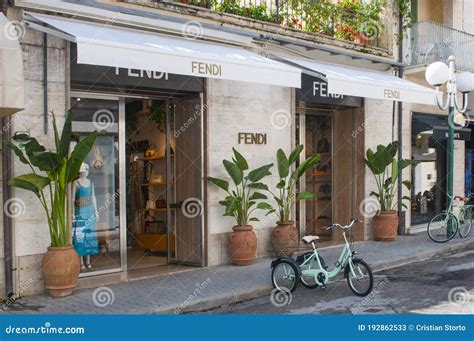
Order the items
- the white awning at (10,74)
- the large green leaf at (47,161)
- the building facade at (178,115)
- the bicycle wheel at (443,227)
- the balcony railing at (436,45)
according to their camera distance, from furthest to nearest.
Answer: the balcony railing at (436,45), the bicycle wheel at (443,227), the building facade at (178,115), the large green leaf at (47,161), the white awning at (10,74)

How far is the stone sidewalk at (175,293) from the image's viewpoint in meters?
7.32

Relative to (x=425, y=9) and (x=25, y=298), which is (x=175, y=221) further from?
(x=425, y=9)

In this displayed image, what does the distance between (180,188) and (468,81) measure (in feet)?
26.0

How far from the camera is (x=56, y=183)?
25.5 feet

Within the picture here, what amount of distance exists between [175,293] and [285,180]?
410 centimetres

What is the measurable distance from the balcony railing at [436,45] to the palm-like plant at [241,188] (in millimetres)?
6957

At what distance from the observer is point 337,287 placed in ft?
28.3

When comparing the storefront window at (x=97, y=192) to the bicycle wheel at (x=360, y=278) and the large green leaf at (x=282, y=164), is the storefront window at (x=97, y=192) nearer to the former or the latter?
the large green leaf at (x=282, y=164)

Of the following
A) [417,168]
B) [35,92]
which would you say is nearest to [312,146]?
[417,168]

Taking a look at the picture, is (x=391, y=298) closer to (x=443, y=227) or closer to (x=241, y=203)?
(x=241, y=203)

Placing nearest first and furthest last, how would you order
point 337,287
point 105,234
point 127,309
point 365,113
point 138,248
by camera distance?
1. point 127,309
2. point 337,287
3. point 105,234
4. point 138,248
5. point 365,113

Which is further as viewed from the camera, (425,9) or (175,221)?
(425,9)

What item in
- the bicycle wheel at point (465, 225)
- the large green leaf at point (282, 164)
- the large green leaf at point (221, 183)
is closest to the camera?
the large green leaf at point (221, 183)

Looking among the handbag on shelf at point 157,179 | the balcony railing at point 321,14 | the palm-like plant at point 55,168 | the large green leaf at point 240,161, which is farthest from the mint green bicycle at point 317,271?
the balcony railing at point 321,14
